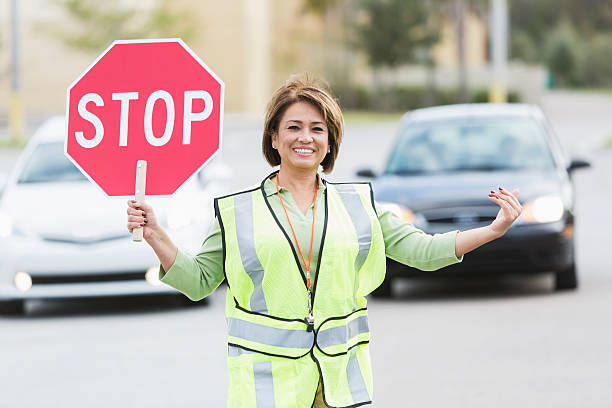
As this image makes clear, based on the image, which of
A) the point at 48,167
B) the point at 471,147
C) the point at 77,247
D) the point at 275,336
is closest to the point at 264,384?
the point at 275,336

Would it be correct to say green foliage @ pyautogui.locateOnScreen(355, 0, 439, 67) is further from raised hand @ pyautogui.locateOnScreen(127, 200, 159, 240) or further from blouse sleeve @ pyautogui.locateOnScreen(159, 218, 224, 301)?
raised hand @ pyautogui.locateOnScreen(127, 200, 159, 240)

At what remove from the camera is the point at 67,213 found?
974cm

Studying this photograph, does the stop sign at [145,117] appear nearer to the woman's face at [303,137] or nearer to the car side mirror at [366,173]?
the woman's face at [303,137]

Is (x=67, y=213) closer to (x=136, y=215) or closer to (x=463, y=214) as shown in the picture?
(x=463, y=214)

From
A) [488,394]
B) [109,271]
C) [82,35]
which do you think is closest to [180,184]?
[488,394]

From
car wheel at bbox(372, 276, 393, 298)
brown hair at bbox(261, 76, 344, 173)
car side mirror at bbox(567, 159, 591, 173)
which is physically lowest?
brown hair at bbox(261, 76, 344, 173)

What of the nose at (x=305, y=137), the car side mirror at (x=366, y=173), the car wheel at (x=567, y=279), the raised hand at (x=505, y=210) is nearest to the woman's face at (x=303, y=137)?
the nose at (x=305, y=137)

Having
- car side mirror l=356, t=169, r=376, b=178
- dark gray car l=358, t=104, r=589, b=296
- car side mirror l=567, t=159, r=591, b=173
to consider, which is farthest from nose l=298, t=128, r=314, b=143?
car side mirror l=567, t=159, r=591, b=173

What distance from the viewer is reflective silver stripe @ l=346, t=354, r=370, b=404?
3.52m

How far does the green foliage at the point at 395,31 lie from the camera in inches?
2464

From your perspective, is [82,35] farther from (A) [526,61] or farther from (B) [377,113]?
(A) [526,61]

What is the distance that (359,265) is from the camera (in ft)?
11.9

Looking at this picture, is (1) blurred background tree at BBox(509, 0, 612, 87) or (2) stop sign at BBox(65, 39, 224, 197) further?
(1) blurred background tree at BBox(509, 0, 612, 87)

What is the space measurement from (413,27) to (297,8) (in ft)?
20.4
